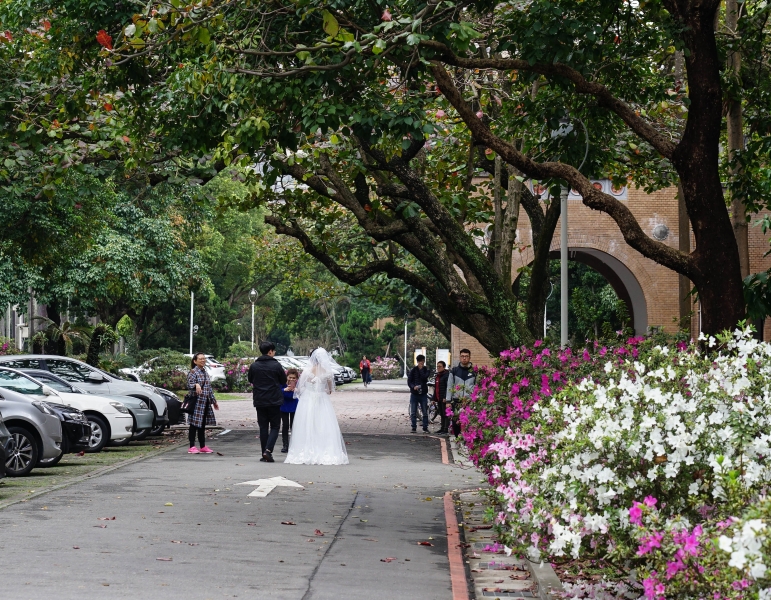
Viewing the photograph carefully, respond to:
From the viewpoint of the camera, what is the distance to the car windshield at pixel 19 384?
18188 mm

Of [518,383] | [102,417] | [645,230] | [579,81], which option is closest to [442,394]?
[102,417]

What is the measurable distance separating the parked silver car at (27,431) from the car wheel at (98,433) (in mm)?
4255

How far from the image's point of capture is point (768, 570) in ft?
14.9

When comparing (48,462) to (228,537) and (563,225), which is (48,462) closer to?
(228,537)

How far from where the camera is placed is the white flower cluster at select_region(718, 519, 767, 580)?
4.48m

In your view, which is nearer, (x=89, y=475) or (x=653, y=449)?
(x=653, y=449)

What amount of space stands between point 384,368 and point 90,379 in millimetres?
62185

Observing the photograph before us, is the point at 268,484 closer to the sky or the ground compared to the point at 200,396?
closer to the ground

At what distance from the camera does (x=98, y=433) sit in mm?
21188

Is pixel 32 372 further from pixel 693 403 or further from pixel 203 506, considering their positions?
pixel 693 403

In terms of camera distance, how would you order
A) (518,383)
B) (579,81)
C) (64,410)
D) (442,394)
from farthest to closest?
(442,394) < (64,410) < (518,383) < (579,81)

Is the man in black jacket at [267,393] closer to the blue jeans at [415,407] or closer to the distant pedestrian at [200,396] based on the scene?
the distant pedestrian at [200,396]

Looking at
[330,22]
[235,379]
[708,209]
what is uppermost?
[330,22]

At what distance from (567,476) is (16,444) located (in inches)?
448
